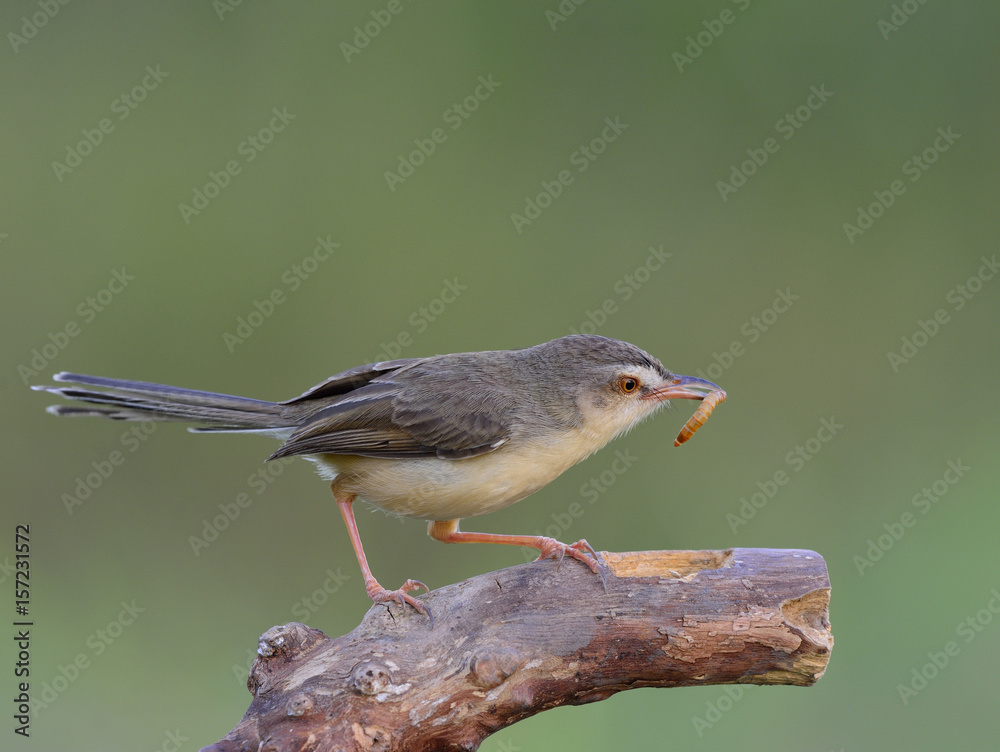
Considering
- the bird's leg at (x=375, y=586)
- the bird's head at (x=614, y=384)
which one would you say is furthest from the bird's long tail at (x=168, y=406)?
the bird's head at (x=614, y=384)

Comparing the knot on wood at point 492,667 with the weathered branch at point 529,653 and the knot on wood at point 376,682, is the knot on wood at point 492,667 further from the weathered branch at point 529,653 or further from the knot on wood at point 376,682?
the knot on wood at point 376,682

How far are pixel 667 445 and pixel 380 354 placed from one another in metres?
2.93

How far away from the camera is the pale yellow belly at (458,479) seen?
15.4 feet

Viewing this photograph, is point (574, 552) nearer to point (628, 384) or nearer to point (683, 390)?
point (628, 384)

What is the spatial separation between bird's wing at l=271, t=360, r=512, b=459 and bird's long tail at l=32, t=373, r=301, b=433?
1.10 ft

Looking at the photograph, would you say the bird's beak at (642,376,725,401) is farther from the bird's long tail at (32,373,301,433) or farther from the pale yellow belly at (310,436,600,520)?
the bird's long tail at (32,373,301,433)

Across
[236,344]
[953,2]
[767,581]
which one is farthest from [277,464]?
[953,2]

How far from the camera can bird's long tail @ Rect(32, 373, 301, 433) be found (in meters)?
4.98

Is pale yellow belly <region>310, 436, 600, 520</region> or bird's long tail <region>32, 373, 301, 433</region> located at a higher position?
bird's long tail <region>32, 373, 301, 433</region>

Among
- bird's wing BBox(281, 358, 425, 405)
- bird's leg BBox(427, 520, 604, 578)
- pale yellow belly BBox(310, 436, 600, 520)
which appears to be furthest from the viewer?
bird's wing BBox(281, 358, 425, 405)

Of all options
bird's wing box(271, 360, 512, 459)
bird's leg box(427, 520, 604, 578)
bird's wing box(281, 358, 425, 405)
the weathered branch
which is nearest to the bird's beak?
bird's wing box(271, 360, 512, 459)

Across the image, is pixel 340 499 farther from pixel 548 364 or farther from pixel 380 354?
pixel 380 354

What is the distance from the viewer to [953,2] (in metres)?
9.30

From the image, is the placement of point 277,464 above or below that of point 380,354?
below
